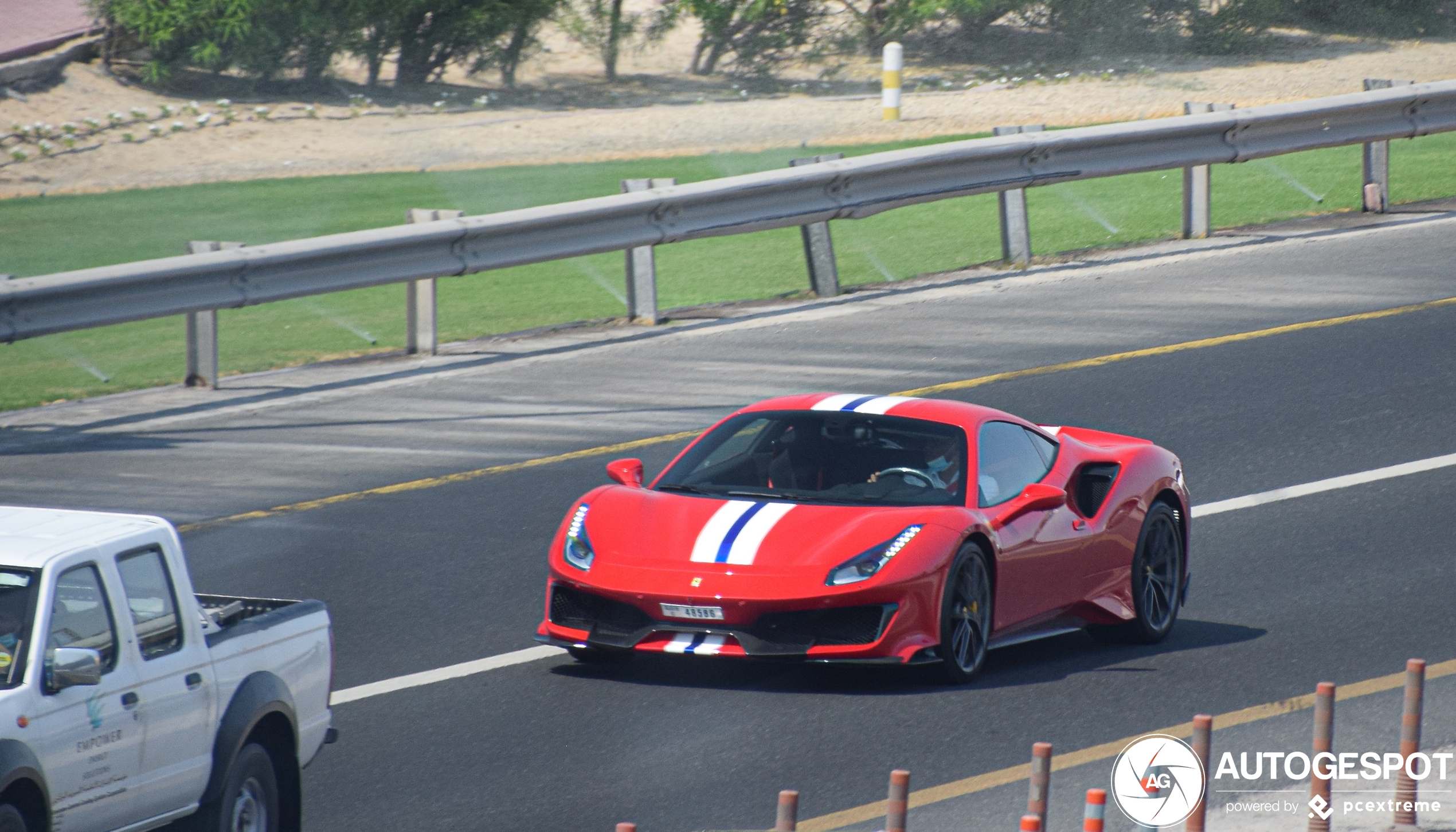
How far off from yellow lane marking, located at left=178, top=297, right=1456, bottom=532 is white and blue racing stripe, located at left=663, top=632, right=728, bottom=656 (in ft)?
11.8

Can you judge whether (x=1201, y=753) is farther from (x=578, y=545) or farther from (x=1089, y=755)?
(x=578, y=545)

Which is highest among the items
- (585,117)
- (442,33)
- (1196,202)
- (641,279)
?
(442,33)

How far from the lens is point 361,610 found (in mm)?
9664

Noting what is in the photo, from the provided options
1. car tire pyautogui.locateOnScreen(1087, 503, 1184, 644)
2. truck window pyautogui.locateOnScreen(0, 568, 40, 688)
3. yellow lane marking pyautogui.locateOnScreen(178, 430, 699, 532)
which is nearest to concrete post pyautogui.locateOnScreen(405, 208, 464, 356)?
yellow lane marking pyautogui.locateOnScreen(178, 430, 699, 532)

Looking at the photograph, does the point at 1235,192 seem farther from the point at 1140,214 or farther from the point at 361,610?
the point at 361,610

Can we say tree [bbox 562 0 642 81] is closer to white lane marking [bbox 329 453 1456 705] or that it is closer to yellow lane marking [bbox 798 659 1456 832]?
white lane marking [bbox 329 453 1456 705]

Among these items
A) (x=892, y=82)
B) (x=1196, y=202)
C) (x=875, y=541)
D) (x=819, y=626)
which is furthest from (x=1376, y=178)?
(x=819, y=626)

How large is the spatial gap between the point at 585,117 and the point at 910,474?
21246mm

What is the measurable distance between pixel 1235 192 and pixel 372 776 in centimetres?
1545

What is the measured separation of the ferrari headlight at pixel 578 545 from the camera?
8.77 meters

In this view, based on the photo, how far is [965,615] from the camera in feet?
28.3

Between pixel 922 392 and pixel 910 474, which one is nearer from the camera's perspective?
pixel 910 474
